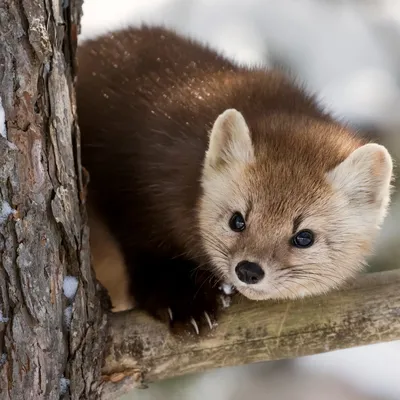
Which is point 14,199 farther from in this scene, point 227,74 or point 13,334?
point 227,74

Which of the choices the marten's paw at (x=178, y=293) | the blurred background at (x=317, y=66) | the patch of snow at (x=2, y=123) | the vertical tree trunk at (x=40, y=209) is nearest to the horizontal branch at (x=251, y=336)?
the marten's paw at (x=178, y=293)

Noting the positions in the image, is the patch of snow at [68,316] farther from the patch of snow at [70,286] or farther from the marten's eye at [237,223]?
the marten's eye at [237,223]

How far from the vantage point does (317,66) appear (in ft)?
17.6

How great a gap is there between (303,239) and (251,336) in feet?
1.47

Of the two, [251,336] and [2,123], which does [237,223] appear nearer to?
[251,336]

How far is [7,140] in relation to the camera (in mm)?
2496

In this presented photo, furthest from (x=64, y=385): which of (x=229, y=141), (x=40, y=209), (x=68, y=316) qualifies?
(x=229, y=141)

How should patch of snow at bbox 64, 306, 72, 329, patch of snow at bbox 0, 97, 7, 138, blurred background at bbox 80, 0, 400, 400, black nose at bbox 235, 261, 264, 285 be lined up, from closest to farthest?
patch of snow at bbox 0, 97, 7, 138 < patch of snow at bbox 64, 306, 72, 329 < black nose at bbox 235, 261, 264, 285 < blurred background at bbox 80, 0, 400, 400

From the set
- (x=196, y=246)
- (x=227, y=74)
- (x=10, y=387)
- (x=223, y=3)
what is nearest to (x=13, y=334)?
(x=10, y=387)

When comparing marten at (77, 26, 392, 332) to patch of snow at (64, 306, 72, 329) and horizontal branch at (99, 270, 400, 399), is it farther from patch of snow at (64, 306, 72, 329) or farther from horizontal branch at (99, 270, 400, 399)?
patch of snow at (64, 306, 72, 329)

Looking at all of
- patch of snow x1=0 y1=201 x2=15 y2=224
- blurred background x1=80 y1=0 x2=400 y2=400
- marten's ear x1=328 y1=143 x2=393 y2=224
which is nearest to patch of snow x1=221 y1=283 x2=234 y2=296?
marten's ear x1=328 y1=143 x2=393 y2=224

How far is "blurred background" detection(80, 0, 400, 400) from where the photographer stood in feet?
16.4

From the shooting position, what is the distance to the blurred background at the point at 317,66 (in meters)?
5.00

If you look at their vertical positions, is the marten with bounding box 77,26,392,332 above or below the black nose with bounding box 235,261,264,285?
above
